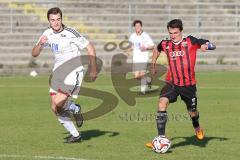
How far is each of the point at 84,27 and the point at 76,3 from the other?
2.56m

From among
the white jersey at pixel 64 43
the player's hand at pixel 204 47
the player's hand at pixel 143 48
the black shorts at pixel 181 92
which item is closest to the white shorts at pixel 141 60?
the player's hand at pixel 143 48

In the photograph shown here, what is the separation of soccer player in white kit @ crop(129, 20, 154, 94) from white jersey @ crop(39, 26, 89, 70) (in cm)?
860

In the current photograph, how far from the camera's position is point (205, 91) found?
21.4 m

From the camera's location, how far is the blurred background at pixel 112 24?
31.7m

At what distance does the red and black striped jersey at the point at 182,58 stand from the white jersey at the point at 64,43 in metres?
1.51

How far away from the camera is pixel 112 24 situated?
36625 millimetres

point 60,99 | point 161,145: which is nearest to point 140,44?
point 60,99

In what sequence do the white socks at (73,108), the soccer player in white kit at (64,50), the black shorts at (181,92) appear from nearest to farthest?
the black shorts at (181,92) → the soccer player in white kit at (64,50) → the white socks at (73,108)

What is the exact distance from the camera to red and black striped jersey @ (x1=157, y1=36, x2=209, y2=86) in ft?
34.8

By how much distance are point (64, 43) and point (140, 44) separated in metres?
9.38

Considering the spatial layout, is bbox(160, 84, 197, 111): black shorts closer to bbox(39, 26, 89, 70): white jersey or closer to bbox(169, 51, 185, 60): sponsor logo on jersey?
bbox(169, 51, 185, 60): sponsor logo on jersey

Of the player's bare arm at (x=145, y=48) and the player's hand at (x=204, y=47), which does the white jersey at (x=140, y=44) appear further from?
the player's hand at (x=204, y=47)

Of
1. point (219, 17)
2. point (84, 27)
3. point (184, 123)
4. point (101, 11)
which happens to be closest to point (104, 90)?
point (184, 123)

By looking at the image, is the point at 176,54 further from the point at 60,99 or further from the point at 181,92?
the point at 60,99
